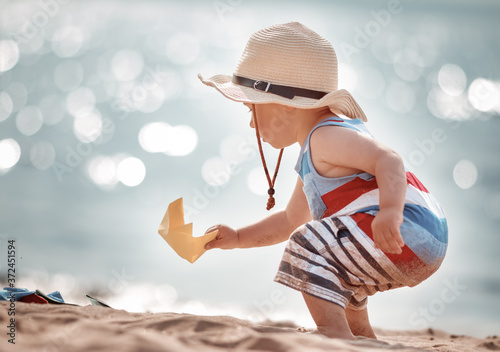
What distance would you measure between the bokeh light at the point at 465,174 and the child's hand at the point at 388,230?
18.1 feet

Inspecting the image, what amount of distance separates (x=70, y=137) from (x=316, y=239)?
6.50m

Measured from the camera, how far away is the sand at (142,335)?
1.97m

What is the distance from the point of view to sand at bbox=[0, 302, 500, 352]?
1968 millimetres

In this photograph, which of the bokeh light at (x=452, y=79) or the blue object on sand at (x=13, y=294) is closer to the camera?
the blue object on sand at (x=13, y=294)

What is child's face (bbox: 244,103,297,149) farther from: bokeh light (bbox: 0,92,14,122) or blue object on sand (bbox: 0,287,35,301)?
bokeh light (bbox: 0,92,14,122)

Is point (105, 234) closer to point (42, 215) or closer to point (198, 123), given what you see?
point (42, 215)

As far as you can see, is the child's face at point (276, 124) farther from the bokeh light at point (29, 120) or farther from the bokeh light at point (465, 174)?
the bokeh light at point (29, 120)

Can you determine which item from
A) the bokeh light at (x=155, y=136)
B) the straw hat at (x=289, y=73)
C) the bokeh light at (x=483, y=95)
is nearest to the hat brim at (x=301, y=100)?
the straw hat at (x=289, y=73)

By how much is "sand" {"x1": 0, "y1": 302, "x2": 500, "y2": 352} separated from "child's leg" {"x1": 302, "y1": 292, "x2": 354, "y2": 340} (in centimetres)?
14

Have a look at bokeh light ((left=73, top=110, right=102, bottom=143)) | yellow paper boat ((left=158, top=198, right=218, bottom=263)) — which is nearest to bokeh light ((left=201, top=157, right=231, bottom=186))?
bokeh light ((left=73, top=110, right=102, bottom=143))

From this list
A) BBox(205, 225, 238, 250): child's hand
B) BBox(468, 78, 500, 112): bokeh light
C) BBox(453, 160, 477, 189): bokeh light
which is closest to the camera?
BBox(205, 225, 238, 250): child's hand

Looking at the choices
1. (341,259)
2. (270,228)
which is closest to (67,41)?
(270,228)

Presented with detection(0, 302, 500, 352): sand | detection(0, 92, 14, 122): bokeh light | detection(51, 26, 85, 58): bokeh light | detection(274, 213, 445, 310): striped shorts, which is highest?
detection(51, 26, 85, 58): bokeh light

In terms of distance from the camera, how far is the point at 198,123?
897cm
